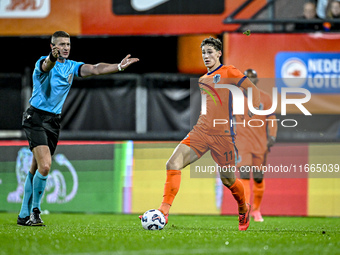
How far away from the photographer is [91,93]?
13016mm

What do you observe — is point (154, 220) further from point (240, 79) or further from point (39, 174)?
point (240, 79)

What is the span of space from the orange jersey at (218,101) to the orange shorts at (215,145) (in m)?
0.06

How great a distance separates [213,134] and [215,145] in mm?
130

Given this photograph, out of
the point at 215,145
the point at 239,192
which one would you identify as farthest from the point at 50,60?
the point at 239,192

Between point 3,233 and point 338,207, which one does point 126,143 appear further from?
point 3,233

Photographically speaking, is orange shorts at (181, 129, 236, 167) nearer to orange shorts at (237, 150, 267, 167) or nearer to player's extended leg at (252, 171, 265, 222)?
orange shorts at (237, 150, 267, 167)

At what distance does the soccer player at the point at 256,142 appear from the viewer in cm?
991

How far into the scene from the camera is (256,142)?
999cm

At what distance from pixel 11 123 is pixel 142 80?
271 centimetres

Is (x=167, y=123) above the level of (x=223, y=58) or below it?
below

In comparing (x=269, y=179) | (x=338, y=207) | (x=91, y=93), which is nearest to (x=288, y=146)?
(x=269, y=179)

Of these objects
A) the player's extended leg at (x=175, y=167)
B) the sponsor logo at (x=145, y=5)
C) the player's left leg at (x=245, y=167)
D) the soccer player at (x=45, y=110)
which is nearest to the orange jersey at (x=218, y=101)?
the player's extended leg at (x=175, y=167)

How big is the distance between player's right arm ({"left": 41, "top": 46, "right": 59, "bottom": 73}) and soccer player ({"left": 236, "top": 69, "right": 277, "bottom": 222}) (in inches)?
142

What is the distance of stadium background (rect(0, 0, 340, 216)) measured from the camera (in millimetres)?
11047
